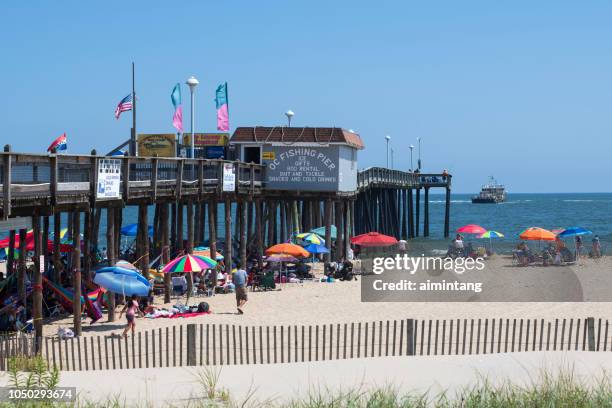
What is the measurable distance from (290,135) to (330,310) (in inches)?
463

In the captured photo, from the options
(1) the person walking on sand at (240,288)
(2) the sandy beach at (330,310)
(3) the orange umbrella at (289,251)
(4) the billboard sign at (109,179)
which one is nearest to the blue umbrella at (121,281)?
(2) the sandy beach at (330,310)

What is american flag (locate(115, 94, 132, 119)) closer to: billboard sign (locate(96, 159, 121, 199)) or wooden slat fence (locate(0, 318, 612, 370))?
billboard sign (locate(96, 159, 121, 199))

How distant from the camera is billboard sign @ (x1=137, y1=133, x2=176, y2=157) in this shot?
34.6 m

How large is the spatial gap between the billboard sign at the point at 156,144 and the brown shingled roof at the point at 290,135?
2.27m

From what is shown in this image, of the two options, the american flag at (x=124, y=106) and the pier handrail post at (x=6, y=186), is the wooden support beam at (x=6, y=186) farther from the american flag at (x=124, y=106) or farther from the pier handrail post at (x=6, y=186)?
the american flag at (x=124, y=106)

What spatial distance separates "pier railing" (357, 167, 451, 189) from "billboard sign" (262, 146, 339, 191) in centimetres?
782

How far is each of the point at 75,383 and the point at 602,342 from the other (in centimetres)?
941

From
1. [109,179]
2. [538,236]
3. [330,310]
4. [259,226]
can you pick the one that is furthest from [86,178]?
[538,236]

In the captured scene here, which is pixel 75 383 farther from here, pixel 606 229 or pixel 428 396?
pixel 606 229

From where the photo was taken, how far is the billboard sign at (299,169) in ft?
111

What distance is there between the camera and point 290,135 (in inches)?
1337

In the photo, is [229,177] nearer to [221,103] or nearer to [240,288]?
[221,103]

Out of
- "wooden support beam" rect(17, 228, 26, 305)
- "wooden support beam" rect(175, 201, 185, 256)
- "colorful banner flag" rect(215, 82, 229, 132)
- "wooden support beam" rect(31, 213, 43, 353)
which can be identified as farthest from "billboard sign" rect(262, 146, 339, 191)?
"wooden support beam" rect(31, 213, 43, 353)

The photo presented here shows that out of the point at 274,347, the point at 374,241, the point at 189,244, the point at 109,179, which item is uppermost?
the point at 109,179
